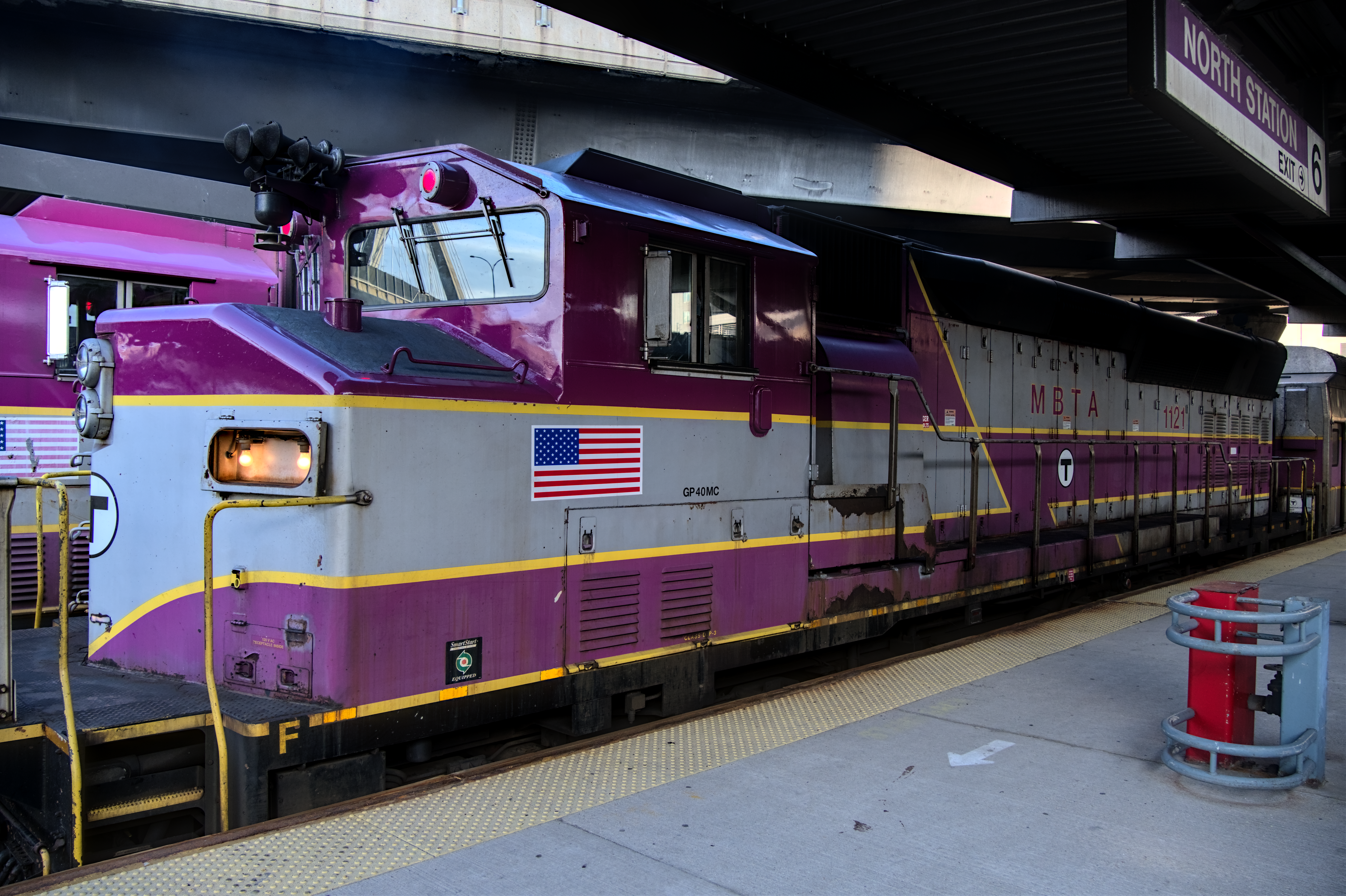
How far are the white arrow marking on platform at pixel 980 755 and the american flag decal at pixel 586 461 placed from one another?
6.35 ft

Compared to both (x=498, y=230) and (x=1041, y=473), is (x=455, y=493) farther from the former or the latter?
(x=1041, y=473)

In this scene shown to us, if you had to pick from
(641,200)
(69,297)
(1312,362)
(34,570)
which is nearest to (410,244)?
(641,200)

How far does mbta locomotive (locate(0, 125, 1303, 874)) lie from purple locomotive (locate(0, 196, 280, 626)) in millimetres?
1920

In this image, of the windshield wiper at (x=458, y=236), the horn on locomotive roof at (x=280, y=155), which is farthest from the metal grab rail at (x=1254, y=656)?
the horn on locomotive roof at (x=280, y=155)

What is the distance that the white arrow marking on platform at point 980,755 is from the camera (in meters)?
4.47

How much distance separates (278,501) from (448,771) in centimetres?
157

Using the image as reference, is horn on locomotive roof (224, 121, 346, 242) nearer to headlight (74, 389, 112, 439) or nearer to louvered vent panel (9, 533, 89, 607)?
headlight (74, 389, 112, 439)

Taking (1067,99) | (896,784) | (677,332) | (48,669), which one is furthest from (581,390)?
(1067,99)

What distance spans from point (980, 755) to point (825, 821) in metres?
1.18

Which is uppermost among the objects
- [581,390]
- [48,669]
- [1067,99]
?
[1067,99]

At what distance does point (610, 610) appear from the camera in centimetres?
462

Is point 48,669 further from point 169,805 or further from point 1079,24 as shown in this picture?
point 1079,24

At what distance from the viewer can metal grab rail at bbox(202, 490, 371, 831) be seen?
3465 mm

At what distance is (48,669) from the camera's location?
4172mm
